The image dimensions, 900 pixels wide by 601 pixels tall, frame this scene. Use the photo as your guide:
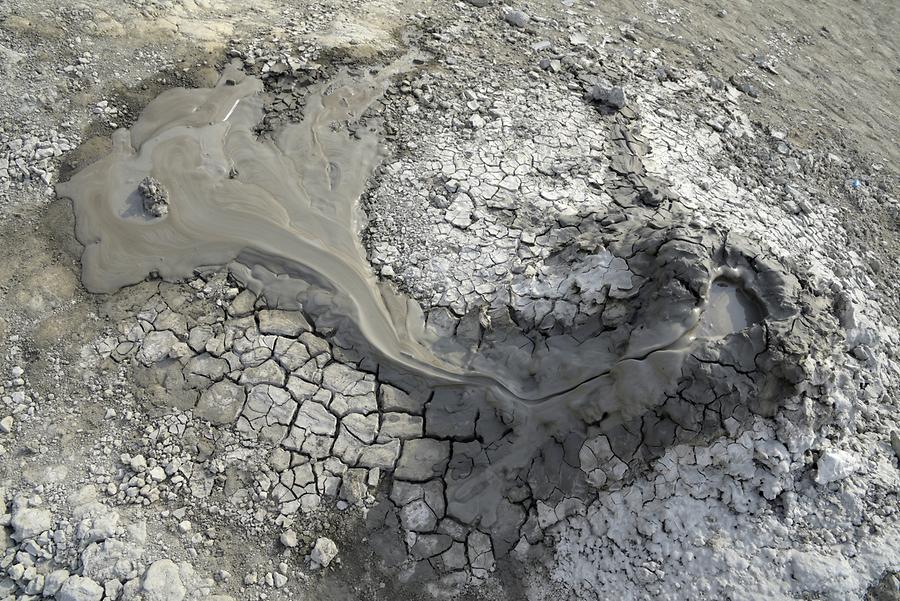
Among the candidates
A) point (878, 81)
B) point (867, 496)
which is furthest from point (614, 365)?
point (878, 81)

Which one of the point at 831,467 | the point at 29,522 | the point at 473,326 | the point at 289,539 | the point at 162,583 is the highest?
the point at 831,467

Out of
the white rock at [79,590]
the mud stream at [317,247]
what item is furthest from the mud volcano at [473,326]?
the white rock at [79,590]

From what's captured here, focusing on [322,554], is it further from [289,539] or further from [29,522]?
[29,522]

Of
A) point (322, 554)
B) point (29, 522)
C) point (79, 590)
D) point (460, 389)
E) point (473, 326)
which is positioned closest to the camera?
point (79, 590)

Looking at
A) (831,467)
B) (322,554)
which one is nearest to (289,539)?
(322,554)

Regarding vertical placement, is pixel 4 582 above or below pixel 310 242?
below

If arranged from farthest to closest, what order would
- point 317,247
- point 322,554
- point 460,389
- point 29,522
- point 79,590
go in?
point 317,247
point 460,389
point 322,554
point 29,522
point 79,590

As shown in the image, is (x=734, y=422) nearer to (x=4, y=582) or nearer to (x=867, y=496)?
(x=867, y=496)

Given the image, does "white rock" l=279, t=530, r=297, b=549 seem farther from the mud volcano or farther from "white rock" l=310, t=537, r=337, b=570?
the mud volcano
